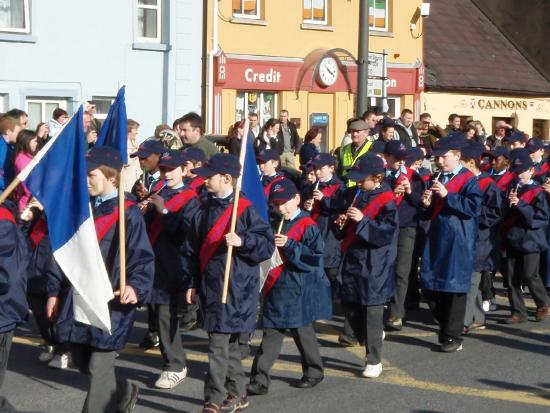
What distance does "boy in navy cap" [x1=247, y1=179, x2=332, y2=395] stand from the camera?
30.6 ft

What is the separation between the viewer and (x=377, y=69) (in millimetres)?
20375

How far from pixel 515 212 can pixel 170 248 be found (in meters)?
4.44

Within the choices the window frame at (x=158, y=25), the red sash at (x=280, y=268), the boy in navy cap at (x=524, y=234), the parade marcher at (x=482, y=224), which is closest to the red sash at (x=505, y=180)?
the boy in navy cap at (x=524, y=234)

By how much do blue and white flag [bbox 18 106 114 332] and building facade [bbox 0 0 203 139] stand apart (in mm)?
14389

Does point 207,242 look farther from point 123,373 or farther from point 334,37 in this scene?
point 334,37

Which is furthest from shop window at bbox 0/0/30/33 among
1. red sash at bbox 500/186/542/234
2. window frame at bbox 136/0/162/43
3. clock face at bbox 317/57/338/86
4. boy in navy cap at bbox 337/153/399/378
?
boy in navy cap at bbox 337/153/399/378

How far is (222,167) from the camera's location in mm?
8750

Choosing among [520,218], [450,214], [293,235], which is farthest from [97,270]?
[520,218]

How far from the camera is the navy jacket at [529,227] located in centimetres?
1284

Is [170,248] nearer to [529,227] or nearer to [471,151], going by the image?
[471,151]

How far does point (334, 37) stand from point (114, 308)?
2199 centimetres

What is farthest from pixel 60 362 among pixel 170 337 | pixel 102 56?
pixel 102 56

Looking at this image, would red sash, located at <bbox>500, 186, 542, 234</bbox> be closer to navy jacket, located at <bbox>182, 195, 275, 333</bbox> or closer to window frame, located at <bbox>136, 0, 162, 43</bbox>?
navy jacket, located at <bbox>182, 195, 275, 333</bbox>

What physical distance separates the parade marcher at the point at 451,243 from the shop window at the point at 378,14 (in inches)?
785
